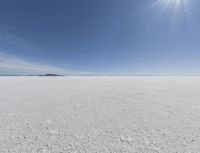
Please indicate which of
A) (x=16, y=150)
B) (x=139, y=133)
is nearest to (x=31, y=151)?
(x=16, y=150)

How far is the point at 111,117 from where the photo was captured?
8.54 ft

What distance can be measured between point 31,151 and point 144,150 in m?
1.59

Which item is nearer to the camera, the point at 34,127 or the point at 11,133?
the point at 11,133

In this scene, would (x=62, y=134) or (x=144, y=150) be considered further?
(x=62, y=134)

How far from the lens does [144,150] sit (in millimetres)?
1483

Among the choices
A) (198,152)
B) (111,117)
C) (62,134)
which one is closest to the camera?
(198,152)

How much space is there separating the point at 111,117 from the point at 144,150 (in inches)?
46.1

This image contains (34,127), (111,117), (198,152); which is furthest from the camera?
(111,117)

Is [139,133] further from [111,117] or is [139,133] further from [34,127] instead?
[34,127]

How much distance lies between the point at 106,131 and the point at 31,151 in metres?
1.20

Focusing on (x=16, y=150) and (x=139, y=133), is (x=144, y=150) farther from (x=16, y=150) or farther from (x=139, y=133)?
(x=16, y=150)

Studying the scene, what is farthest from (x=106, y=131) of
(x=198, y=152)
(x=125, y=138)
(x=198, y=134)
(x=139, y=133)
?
(x=198, y=134)

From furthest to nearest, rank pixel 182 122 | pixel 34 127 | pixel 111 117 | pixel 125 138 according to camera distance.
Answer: pixel 111 117, pixel 182 122, pixel 34 127, pixel 125 138

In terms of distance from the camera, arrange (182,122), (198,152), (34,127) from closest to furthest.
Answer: (198,152) < (34,127) < (182,122)
